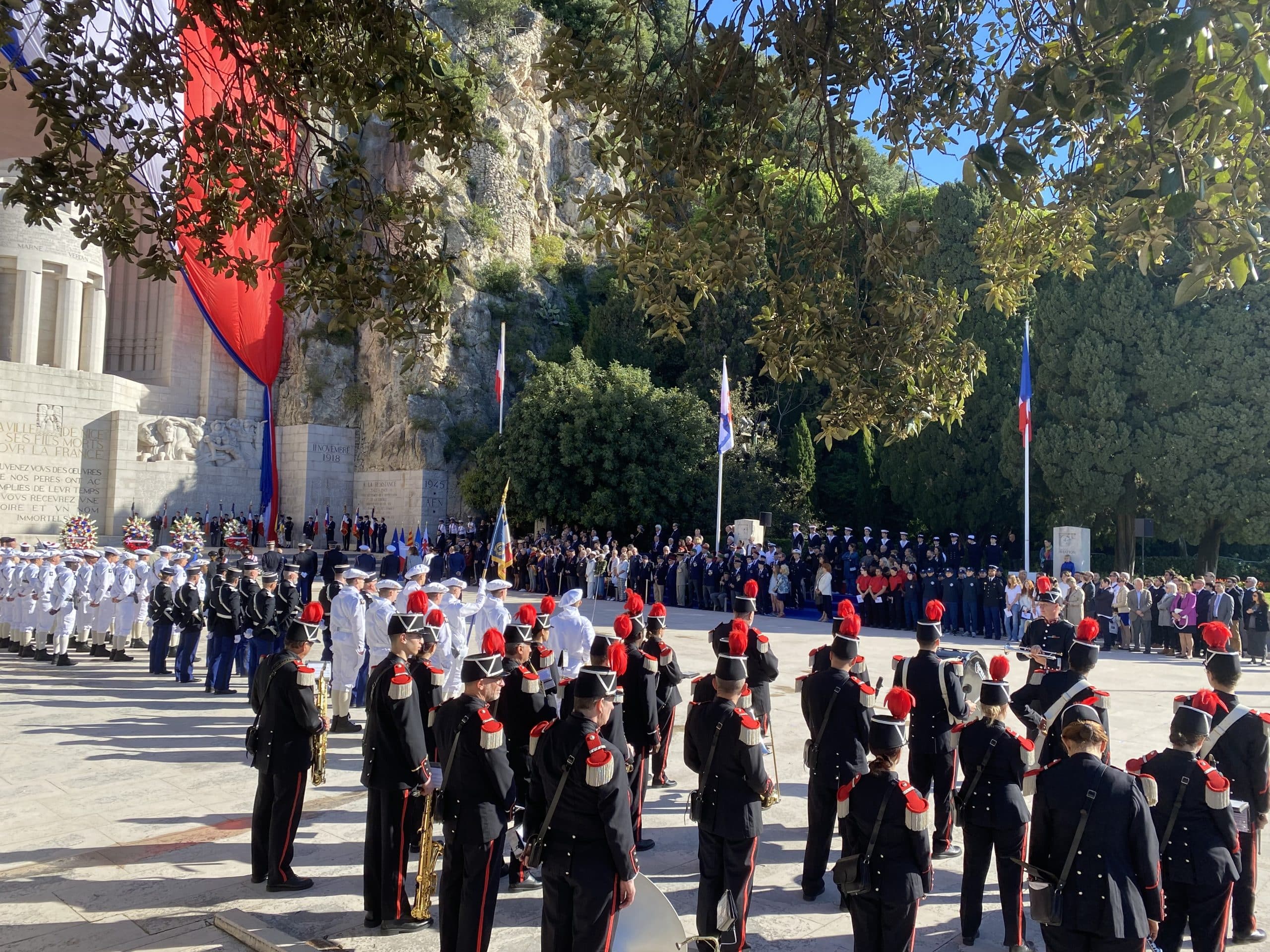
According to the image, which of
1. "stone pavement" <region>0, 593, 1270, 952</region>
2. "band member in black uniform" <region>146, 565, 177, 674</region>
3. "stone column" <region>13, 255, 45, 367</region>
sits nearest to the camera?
"stone pavement" <region>0, 593, 1270, 952</region>

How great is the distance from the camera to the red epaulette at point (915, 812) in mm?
4637

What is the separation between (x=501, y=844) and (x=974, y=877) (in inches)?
118

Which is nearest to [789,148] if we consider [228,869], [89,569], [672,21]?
[228,869]

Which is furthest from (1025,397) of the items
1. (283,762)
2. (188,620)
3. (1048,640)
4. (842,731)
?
(283,762)

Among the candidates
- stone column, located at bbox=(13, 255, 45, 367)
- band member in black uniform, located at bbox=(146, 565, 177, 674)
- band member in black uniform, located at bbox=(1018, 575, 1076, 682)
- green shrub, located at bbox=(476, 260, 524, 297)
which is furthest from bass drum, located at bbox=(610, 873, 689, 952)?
stone column, located at bbox=(13, 255, 45, 367)

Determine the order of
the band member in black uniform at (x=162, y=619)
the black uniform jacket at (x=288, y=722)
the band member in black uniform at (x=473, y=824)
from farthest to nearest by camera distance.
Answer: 1. the band member in black uniform at (x=162, y=619)
2. the black uniform jacket at (x=288, y=722)
3. the band member in black uniform at (x=473, y=824)

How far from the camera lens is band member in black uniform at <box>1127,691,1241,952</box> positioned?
16.5 feet

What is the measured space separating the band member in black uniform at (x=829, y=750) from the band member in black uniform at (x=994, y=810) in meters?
0.77

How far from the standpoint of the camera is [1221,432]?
27.3 m

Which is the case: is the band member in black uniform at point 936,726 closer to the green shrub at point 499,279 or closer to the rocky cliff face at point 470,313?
the rocky cliff face at point 470,313

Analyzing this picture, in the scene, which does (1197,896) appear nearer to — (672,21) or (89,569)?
(89,569)

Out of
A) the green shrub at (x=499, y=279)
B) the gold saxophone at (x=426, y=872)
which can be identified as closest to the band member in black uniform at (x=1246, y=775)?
the gold saxophone at (x=426, y=872)

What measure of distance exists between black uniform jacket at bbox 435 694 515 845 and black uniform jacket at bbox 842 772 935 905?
77.4 inches

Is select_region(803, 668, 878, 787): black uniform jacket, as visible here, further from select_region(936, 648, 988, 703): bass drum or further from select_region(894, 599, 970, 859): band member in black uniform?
select_region(936, 648, 988, 703): bass drum
